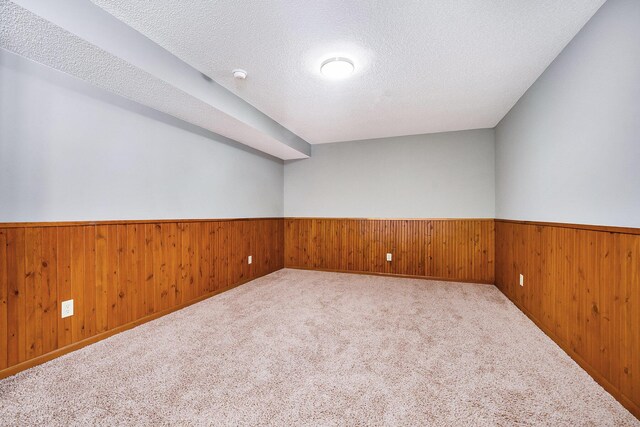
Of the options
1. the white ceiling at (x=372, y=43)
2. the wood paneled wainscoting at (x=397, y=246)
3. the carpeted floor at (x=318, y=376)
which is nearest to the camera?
the carpeted floor at (x=318, y=376)

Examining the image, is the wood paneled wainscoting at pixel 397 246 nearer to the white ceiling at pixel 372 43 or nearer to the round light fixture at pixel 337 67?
the white ceiling at pixel 372 43

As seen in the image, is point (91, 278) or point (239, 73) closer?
point (91, 278)

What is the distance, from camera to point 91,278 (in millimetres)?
2068

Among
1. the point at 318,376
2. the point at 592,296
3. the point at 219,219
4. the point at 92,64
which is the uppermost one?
the point at 92,64

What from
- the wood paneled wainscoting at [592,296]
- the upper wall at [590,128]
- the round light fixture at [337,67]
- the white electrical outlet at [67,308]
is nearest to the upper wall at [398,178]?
the upper wall at [590,128]

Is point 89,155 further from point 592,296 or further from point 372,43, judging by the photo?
point 592,296

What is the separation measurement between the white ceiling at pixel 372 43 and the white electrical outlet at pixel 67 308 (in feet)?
6.66

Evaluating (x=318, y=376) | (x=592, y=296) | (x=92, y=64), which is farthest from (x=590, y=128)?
(x=92, y=64)

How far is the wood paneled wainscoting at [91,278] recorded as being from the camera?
167 cm

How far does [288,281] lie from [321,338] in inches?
74.4

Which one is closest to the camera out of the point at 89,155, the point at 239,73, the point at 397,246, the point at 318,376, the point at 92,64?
the point at 318,376

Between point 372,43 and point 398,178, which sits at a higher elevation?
point 372,43

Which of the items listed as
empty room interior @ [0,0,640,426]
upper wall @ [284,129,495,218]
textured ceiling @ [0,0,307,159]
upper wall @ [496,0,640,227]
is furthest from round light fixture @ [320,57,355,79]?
upper wall @ [284,129,495,218]

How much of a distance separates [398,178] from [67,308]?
13.6ft
